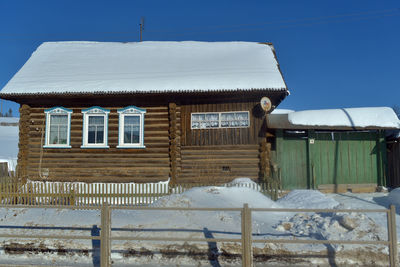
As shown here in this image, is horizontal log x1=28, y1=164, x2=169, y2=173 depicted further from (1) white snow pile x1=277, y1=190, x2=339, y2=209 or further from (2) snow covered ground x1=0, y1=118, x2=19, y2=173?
(2) snow covered ground x1=0, y1=118, x2=19, y2=173

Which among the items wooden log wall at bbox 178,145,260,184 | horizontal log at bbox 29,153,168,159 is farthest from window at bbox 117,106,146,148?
wooden log wall at bbox 178,145,260,184

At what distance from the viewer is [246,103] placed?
14.1 meters

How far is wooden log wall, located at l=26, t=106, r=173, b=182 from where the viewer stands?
14.4 metres

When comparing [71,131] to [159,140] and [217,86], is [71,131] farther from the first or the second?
[217,86]

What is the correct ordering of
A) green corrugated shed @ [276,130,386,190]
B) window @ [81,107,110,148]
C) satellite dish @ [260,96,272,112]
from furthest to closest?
window @ [81,107,110,148]
satellite dish @ [260,96,272,112]
green corrugated shed @ [276,130,386,190]

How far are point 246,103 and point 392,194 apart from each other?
6.34 meters

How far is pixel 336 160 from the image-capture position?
514 inches

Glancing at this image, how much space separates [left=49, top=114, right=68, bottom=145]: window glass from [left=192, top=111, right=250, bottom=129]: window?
19.1 ft

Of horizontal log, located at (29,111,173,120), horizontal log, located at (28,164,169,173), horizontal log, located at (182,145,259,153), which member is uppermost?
horizontal log, located at (29,111,173,120)

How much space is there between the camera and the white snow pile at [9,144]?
32059mm

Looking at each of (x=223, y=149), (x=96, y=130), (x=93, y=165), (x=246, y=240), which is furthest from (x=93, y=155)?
(x=246, y=240)

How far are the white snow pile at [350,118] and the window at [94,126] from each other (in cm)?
802

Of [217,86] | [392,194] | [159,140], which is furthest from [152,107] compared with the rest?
[392,194]

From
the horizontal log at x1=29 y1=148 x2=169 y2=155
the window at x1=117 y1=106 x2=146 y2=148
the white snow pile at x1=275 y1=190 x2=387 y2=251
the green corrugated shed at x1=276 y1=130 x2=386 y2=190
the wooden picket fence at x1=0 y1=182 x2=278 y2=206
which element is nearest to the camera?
the white snow pile at x1=275 y1=190 x2=387 y2=251
